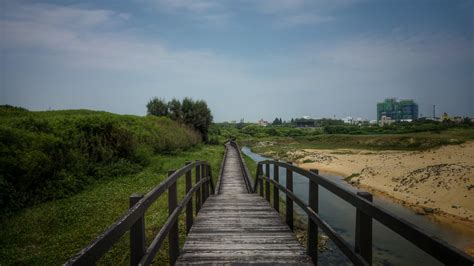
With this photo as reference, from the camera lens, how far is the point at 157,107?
45.8 m

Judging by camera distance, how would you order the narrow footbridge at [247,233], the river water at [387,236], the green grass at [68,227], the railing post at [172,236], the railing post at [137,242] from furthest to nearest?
the river water at [387,236] → the green grass at [68,227] → the railing post at [172,236] → the railing post at [137,242] → the narrow footbridge at [247,233]

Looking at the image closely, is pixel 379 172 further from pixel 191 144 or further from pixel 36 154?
pixel 36 154

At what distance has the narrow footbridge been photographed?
68.5 inches

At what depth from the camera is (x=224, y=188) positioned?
13.2 m

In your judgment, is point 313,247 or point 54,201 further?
point 54,201

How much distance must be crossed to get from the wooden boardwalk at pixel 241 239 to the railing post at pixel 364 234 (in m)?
1.35

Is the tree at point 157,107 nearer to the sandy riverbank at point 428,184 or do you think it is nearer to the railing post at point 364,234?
the sandy riverbank at point 428,184

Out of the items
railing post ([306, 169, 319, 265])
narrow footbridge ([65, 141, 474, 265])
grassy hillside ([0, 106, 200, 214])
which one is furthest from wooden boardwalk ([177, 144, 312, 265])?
grassy hillside ([0, 106, 200, 214])

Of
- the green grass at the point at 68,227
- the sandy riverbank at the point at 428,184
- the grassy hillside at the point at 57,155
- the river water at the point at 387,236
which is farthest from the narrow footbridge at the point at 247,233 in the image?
the sandy riverbank at the point at 428,184

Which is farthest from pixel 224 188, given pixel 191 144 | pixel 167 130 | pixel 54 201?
pixel 191 144

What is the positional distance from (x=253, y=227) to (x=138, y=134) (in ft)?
52.4

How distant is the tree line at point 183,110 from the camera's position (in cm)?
4584

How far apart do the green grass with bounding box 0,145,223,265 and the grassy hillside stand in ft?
2.05

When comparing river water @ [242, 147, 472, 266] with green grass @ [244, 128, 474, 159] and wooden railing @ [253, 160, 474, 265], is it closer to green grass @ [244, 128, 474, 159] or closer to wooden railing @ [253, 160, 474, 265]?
wooden railing @ [253, 160, 474, 265]
